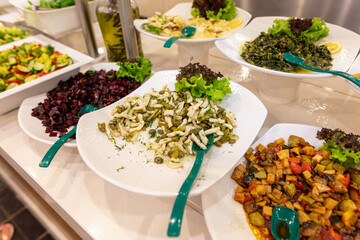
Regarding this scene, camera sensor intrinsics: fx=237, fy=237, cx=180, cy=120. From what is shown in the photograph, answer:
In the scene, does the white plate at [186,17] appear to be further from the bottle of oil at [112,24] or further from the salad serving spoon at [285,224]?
the salad serving spoon at [285,224]

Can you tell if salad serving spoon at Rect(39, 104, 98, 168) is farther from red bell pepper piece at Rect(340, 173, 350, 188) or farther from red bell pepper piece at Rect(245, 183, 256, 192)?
red bell pepper piece at Rect(340, 173, 350, 188)

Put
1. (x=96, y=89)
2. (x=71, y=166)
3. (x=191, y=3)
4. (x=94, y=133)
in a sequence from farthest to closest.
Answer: (x=191, y=3), (x=96, y=89), (x=71, y=166), (x=94, y=133)

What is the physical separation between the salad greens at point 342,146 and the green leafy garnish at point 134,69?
2.60ft

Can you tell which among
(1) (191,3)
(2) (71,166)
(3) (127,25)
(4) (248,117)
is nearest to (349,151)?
(4) (248,117)

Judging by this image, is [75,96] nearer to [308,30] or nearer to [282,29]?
[282,29]

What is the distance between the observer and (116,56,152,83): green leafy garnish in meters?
1.12

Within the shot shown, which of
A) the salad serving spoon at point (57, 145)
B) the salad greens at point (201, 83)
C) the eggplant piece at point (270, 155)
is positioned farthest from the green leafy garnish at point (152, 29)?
the eggplant piece at point (270, 155)

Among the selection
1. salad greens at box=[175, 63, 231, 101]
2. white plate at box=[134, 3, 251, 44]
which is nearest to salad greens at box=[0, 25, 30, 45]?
white plate at box=[134, 3, 251, 44]

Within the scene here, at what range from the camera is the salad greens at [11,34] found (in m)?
1.56

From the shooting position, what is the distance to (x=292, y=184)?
0.71 m

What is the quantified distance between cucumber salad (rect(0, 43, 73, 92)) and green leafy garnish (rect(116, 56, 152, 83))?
12.6 inches

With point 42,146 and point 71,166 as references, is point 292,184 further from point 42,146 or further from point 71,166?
point 42,146

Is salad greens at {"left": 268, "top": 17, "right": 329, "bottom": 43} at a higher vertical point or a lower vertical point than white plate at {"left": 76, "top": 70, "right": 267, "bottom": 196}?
higher

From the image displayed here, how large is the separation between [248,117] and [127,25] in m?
0.78
